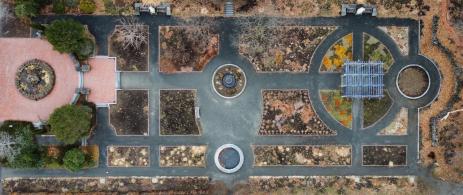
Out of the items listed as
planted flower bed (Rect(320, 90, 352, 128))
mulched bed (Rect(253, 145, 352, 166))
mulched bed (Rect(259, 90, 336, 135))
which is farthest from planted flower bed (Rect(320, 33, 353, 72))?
mulched bed (Rect(253, 145, 352, 166))

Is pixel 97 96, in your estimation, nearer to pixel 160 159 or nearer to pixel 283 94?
pixel 160 159

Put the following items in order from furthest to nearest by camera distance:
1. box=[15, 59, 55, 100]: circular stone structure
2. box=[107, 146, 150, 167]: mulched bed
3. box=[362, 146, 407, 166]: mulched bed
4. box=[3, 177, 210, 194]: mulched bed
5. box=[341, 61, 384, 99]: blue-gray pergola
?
box=[362, 146, 407, 166]: mulched bed
box=[107, 146, 150, 167]: mulched bed
box=[3, 177, 210, 194]: mulched bed
box=[15, 59, 55, 100]: circular stone structure
box=[341, 61, 384, 99]: blue-gray pergola

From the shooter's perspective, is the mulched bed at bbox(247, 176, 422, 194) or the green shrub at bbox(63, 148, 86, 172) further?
the mulched bed at bbox(247, 176, 422, 194)

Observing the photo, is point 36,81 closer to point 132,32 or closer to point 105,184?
point 132,32

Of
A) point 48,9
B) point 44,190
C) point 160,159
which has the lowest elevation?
point 44,190

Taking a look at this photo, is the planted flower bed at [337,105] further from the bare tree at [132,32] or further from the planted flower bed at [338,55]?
the bare tree at [132,32]

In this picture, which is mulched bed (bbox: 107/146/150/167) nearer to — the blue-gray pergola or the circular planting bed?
the blue-gray pergola

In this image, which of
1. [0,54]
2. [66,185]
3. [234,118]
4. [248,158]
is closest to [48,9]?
[0,54]
